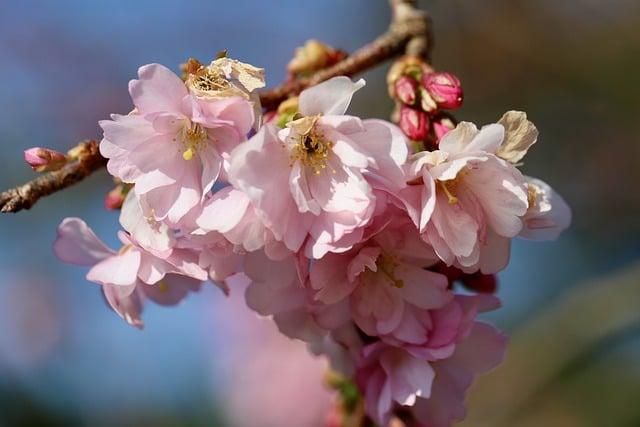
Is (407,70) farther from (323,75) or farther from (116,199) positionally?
(116,199)

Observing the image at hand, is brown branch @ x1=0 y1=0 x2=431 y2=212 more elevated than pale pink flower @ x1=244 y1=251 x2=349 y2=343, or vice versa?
brown branch @ x1=0 y1=0 x2=431 y2=212

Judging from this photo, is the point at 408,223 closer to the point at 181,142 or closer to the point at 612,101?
the point at 181,142

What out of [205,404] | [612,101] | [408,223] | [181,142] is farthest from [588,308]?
[205,404]

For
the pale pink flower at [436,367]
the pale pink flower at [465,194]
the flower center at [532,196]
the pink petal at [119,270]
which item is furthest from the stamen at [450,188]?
the pink petal at [119,270]

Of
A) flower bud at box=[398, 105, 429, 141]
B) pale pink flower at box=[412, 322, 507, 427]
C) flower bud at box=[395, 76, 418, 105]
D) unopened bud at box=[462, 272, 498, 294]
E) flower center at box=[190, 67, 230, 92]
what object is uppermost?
flower center at box=[190, 67, 230, 92]

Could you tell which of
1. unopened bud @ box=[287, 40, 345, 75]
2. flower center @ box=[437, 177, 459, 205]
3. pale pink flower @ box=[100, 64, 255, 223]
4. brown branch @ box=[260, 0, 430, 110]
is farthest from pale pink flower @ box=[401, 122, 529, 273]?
unopened bud @ box=[287, 40, 345, 75]

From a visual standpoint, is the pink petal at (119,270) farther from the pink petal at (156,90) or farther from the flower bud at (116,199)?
the pink petal at (156,90)

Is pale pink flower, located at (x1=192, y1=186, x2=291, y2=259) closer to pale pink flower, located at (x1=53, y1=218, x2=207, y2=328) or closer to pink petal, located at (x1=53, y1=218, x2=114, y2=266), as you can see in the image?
pale pink flower, located at (x1=53, y1=218, x2=207, y2=328)
